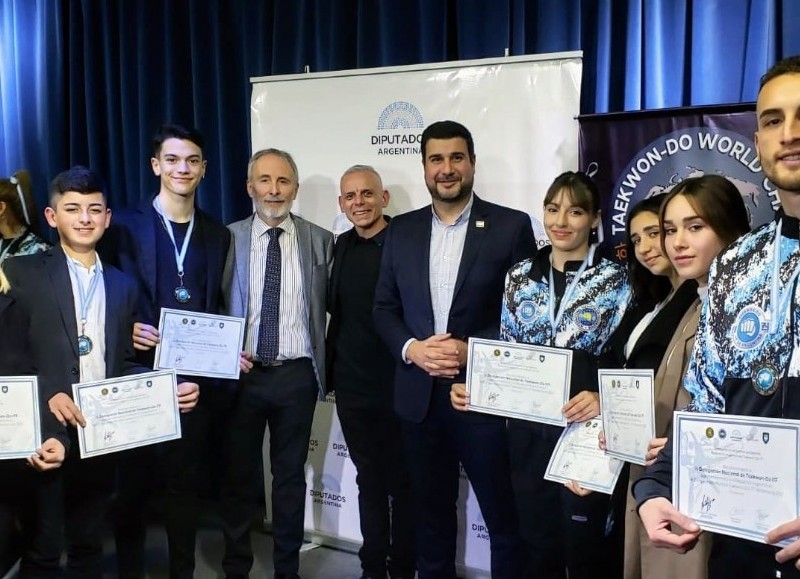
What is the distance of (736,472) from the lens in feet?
4.32

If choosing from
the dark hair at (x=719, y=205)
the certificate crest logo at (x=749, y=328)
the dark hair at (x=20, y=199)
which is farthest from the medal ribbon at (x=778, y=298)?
the dark hair at (x=20, y=199)

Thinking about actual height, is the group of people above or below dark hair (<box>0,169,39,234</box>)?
below

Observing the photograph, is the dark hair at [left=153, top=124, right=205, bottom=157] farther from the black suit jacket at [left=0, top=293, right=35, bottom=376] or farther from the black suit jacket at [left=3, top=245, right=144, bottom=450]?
the black suit jacket at [left=0, top=293, right=35, bottom=376]

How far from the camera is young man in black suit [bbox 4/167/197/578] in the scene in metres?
2.32

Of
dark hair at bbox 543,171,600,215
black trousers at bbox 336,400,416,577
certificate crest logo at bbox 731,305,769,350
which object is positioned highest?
dark hair at bbox 543,171,600,215

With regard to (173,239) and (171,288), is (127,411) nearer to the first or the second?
(171,288)

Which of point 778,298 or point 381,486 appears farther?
point 381,486

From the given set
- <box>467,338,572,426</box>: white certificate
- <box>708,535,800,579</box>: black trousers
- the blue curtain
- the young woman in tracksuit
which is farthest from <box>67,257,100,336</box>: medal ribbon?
<box>708,535,800,579</box>: black trousers

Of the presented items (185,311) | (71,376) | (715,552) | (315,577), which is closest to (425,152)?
(185,311)

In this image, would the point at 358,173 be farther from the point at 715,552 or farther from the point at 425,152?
the point at 715,552

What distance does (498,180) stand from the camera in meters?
3.18

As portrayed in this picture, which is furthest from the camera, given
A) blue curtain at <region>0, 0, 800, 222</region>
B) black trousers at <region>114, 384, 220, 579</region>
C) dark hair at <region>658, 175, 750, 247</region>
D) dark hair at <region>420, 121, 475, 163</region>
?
blue curtain at <region>0, 0, 800, 222</region>

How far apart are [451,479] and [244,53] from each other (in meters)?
2.85

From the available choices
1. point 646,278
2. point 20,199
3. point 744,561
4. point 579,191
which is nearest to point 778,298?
point 744,561
